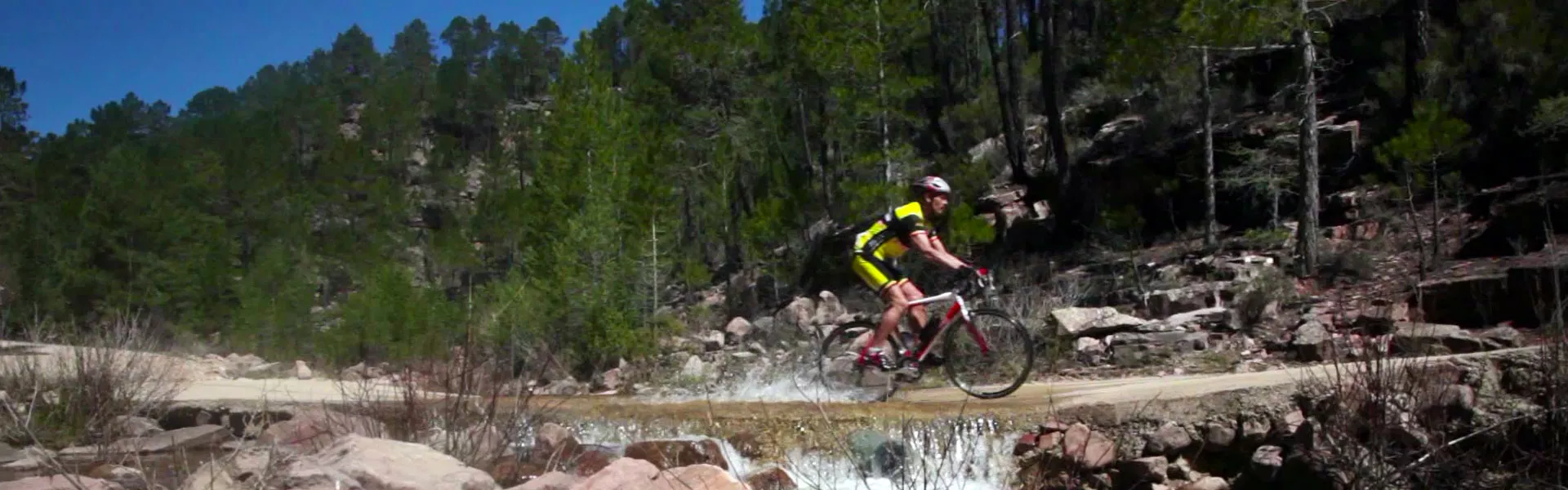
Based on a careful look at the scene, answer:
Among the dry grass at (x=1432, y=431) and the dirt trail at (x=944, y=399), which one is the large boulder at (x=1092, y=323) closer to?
the dirt trail at (x=944, y=399)

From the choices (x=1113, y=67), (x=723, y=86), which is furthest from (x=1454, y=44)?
(x=723, y=86)

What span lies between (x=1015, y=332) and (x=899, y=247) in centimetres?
113

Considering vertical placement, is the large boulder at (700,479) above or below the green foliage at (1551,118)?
below

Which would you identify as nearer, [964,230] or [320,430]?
[320,430]

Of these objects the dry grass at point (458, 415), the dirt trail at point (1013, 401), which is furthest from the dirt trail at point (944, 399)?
the dry grass at point (458, 415)

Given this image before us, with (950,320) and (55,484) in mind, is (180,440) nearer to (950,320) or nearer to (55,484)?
(55,484)

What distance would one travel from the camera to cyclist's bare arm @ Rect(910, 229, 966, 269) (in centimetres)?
848

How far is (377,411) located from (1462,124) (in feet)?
49.7

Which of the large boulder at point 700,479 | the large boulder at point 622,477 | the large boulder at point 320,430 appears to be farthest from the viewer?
the large boulder at point 320,430

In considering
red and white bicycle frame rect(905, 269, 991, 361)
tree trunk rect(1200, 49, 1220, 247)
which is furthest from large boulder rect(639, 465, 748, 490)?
tree trunk rect(1200, 49, 1220, 247)

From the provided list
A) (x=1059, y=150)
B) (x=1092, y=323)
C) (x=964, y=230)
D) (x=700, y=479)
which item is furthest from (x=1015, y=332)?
(x=1059, y=150)

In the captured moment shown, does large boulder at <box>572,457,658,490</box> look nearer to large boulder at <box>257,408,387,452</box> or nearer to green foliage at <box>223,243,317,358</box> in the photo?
large boulder at <box>257,408,387,452</box>

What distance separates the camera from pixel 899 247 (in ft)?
29.0

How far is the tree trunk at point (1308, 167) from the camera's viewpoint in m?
15.5
